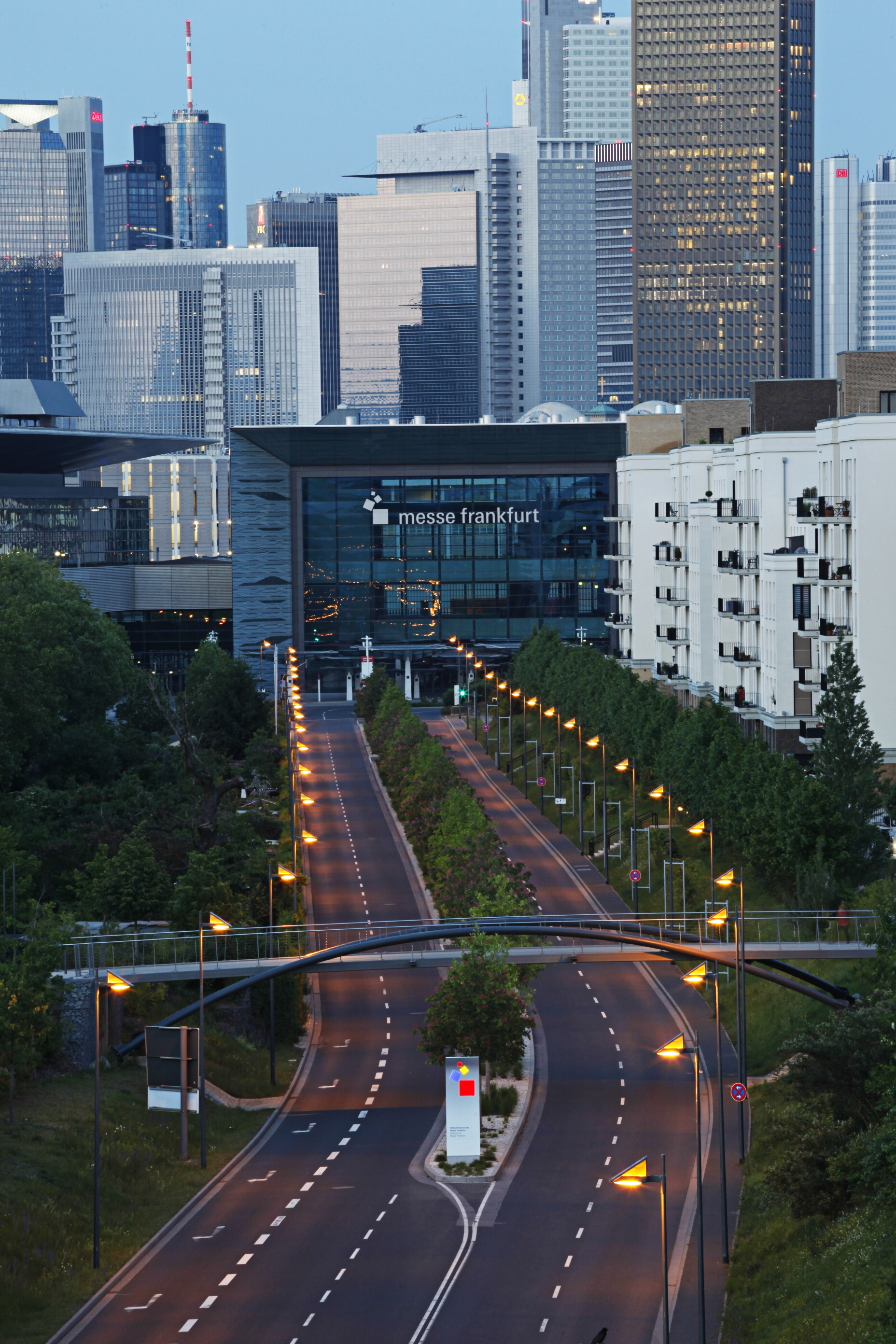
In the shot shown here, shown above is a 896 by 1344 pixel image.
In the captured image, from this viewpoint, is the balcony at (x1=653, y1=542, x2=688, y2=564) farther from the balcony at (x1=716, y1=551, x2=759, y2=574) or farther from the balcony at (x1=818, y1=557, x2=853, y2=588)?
the balcony at (x1=818, y1=557, x2=853, y2=588)

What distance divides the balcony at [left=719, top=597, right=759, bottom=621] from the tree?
180ft

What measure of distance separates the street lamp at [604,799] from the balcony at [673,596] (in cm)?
1271

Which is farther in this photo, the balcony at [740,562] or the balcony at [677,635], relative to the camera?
the balcony at [677,635]

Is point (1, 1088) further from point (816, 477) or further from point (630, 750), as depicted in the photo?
point (816, 477)

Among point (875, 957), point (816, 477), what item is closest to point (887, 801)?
point (875, 957)

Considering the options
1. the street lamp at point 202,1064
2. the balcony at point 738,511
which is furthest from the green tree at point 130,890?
the balcony at point 738,511

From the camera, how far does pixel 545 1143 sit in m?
67.6

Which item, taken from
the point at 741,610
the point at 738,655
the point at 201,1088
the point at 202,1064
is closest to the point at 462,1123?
the point at 201,1088

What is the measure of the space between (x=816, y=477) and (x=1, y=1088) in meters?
70.3

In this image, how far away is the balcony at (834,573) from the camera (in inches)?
4272

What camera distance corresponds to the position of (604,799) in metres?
115

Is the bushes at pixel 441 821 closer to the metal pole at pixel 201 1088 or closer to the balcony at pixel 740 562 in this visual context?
the metal pole at pixel 201 1088

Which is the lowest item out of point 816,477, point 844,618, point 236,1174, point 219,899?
point 236,1174

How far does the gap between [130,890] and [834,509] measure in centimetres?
4843
